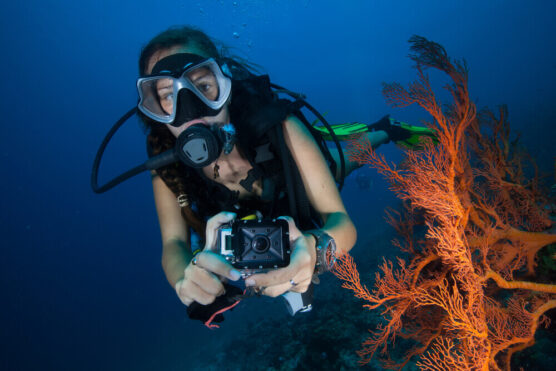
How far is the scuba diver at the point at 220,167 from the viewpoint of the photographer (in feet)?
4.74

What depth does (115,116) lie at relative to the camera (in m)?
66.4

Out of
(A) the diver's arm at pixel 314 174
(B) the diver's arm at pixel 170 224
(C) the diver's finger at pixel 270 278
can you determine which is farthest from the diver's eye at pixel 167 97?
(C) the diver's finger at pixel 270 278

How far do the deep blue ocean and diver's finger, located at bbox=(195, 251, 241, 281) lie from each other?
21.7 m

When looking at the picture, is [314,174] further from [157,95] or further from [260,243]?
[157,95]

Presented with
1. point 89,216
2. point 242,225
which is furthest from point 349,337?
point 89,216

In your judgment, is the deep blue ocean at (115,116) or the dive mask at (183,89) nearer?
the dive mask at (183,89)

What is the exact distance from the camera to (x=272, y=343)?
23.6 ft

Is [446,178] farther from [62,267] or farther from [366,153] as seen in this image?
[62,267]

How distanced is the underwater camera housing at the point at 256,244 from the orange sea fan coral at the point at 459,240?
2.71 feet

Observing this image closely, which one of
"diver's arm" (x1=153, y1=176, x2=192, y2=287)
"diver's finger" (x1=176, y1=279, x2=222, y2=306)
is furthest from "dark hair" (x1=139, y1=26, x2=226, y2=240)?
"diver's finger" (x1=176, y1=279, x2=222, y2=306)

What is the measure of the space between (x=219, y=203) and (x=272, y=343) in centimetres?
654

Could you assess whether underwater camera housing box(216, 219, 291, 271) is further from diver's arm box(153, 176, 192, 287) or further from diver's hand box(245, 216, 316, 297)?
diver's arm box(153, 176, 192, 287)

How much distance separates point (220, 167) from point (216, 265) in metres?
1.39

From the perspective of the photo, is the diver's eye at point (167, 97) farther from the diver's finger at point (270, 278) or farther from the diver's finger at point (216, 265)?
the diver's finger at point (270, 278)
